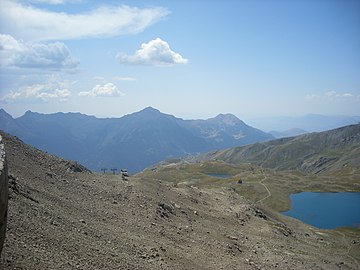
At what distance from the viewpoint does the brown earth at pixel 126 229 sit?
27094mm

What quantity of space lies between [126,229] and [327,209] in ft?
387

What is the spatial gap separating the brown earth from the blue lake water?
162 ft

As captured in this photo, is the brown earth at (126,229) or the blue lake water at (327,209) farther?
the blue lake water at (327,209)

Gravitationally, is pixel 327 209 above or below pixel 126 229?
below

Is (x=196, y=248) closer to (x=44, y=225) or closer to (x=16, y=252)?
(x=44, y=225)

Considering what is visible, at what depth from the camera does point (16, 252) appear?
2262cm

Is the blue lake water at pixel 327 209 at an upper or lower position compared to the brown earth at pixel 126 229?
lower

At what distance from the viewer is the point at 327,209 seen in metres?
138

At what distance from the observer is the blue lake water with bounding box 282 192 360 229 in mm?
117562

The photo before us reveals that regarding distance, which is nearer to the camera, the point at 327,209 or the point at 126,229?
the point at 126,229

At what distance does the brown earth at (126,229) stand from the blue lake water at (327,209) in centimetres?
4944

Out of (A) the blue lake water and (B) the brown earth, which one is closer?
(B) the brown earth

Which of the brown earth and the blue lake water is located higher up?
the brown earth

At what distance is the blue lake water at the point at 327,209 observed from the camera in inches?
4628
